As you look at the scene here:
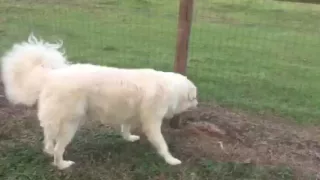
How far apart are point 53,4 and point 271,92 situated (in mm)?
4055

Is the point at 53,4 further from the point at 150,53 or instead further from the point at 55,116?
the point at 55,116

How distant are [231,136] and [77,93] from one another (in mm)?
1678

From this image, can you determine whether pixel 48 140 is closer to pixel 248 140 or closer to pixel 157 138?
pixel 157 138

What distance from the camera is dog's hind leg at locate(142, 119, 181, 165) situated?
4.52 m

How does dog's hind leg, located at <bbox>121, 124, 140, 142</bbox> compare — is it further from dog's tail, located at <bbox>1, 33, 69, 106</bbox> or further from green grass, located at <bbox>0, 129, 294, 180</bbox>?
dog's tail, located at <bbox>1, 33, 69, 106</bbox>

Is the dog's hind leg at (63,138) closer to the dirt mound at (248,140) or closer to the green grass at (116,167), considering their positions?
the green grass at (116,167)

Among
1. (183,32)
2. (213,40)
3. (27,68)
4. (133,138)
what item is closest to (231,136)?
(133,138)

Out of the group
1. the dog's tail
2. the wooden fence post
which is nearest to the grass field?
the dog's tail

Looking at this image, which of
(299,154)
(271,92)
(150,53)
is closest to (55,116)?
(299,154)

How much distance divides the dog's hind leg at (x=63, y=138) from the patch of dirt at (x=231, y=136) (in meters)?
0.61

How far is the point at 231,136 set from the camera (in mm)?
5188

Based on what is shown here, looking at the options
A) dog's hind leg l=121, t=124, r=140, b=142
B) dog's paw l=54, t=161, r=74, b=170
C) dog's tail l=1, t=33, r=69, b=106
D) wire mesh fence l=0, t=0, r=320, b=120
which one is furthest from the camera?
wire mesh fence l=0, t=0, r=320, b=120

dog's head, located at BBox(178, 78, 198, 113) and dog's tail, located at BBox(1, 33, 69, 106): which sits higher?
dog's tail, located at BBox(1, 33, 69, 106)

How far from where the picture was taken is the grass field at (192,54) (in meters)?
4.56
